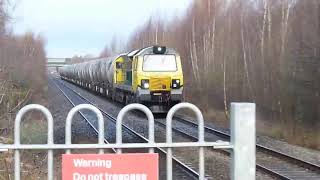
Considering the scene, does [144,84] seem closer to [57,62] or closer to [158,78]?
[158,78]

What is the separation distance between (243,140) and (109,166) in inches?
40.0

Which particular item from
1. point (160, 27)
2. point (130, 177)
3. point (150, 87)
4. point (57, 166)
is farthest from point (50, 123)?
point (160, 27)

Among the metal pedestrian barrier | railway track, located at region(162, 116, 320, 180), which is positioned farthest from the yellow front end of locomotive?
the metal pedestrian barrier

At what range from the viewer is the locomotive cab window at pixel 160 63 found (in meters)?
25.5

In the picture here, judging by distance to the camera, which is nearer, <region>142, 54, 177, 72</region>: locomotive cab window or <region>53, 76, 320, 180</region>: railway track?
<region>53, 76, 320, 180</region>: railway track

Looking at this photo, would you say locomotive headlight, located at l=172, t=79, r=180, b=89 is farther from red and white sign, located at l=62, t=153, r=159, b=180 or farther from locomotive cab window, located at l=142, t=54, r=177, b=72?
red and white sign, located at l=62, t=153, r=159, b=180

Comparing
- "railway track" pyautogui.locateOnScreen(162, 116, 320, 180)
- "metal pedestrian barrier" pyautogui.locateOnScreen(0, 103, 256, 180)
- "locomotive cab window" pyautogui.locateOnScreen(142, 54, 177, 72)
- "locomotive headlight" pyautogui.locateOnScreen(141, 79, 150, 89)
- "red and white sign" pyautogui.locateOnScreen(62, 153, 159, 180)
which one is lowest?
"railway track" pyautogui.locateOnScreen(162, 116, 320, 180)

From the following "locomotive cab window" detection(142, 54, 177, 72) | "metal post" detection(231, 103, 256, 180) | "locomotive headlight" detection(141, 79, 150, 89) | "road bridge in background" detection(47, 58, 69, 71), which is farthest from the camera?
"road bridge in background" detection(47, 58, 69, 71)

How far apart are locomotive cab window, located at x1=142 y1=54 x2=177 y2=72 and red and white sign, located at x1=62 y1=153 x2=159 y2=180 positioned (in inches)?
852

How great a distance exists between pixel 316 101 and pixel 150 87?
826cm

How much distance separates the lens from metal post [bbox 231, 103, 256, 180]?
3.80m

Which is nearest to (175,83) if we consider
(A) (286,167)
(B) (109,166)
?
(A) (286,167)

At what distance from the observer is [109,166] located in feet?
12.2

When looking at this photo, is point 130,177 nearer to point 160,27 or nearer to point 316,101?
point 316,101
